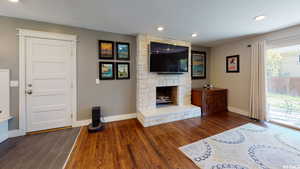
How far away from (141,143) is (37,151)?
1783mm

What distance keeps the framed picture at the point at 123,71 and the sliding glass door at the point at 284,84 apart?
12.9 feet

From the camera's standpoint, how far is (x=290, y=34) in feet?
9.15

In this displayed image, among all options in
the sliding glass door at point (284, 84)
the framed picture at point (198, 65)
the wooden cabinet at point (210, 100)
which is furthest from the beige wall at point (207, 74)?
the sliding glass door at point (284, 84)

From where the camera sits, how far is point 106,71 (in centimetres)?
314

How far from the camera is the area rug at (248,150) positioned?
1.68m

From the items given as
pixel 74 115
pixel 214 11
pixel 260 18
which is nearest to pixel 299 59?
pixel 260 18

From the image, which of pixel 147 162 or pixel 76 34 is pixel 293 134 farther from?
pixel 76 34

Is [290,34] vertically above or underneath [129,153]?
above

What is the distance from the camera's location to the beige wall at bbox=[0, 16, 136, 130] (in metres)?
2.34

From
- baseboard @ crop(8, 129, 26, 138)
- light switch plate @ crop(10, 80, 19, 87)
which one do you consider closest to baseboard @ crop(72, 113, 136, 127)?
baseboard @ crop(8, 129, 26, 138)

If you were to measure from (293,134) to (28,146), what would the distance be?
5334mm

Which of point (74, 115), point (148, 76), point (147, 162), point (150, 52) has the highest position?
point (150, 52)

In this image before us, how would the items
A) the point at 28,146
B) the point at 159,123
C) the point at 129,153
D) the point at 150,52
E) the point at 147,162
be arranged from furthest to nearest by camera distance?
the point at 150,52, the point at 159,123, the point at 28,146, the point at 129,153, the point at 147,162

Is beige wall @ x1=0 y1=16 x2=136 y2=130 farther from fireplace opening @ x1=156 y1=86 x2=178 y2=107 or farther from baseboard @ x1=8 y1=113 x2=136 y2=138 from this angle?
fireplace opening @ x1=156 y1=86 x2=178 y2=107
